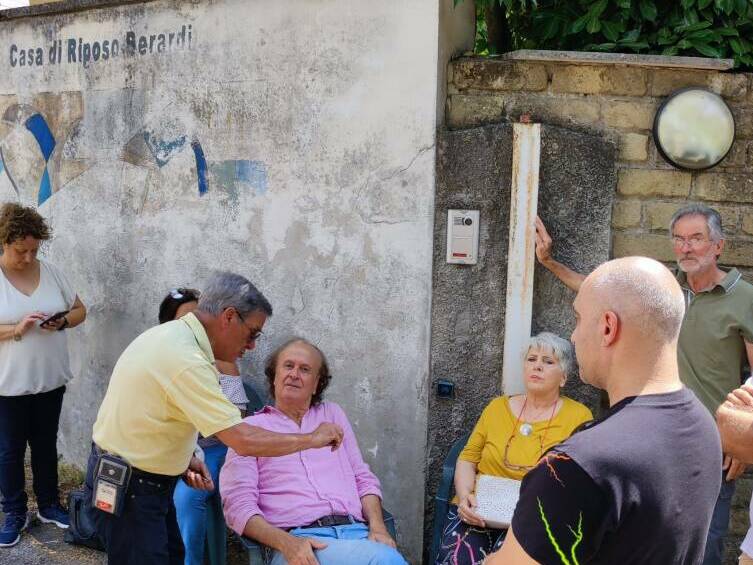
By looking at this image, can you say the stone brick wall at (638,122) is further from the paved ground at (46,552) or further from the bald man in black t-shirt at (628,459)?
the paved ground at (46,552)

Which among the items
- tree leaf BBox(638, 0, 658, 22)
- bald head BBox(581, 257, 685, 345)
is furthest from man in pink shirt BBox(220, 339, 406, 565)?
tree leaf BBox(638, 0, 658, 22)

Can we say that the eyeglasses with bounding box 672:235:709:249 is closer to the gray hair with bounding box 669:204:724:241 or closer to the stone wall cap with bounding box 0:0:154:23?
the gray hair with bounding box 669:204:724:241

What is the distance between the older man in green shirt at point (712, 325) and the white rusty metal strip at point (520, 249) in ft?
2.14

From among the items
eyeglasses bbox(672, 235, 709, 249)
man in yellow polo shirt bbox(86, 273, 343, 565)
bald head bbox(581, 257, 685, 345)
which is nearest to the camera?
bald head bbox(581, 257, 685, 345)

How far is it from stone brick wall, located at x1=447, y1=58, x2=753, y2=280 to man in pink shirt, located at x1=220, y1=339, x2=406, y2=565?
1586mm

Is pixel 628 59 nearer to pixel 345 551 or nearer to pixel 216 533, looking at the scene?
pixel 345 551

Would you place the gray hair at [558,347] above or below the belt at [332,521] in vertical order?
above

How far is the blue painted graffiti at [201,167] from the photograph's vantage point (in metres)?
4.46

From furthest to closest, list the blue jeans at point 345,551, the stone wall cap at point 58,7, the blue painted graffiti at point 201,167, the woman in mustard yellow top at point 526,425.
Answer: the stone wall cap at point 58,7 < the blue painted graffiti at point 201,167 < the woman in mustard yellow top at point 526,425 < the blue jeans at point 345,551

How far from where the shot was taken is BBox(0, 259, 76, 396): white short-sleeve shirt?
419cm

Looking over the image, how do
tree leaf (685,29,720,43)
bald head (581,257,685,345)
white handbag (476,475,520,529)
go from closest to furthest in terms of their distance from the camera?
bald head (581,257,685,345) → white handbag (476,475,520,529) → tree leaf (685,29,720,43)

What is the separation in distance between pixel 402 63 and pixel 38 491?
308cm

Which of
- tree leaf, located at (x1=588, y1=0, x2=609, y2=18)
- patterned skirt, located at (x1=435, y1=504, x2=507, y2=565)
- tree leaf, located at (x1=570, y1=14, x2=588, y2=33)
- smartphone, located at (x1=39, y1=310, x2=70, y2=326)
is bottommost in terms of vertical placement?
patterned skirt, located at (x1=435, y1=504, x2=507, y2=565)

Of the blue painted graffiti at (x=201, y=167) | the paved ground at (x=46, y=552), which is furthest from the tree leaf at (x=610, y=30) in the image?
the paved ground at (x=46, y=552)
